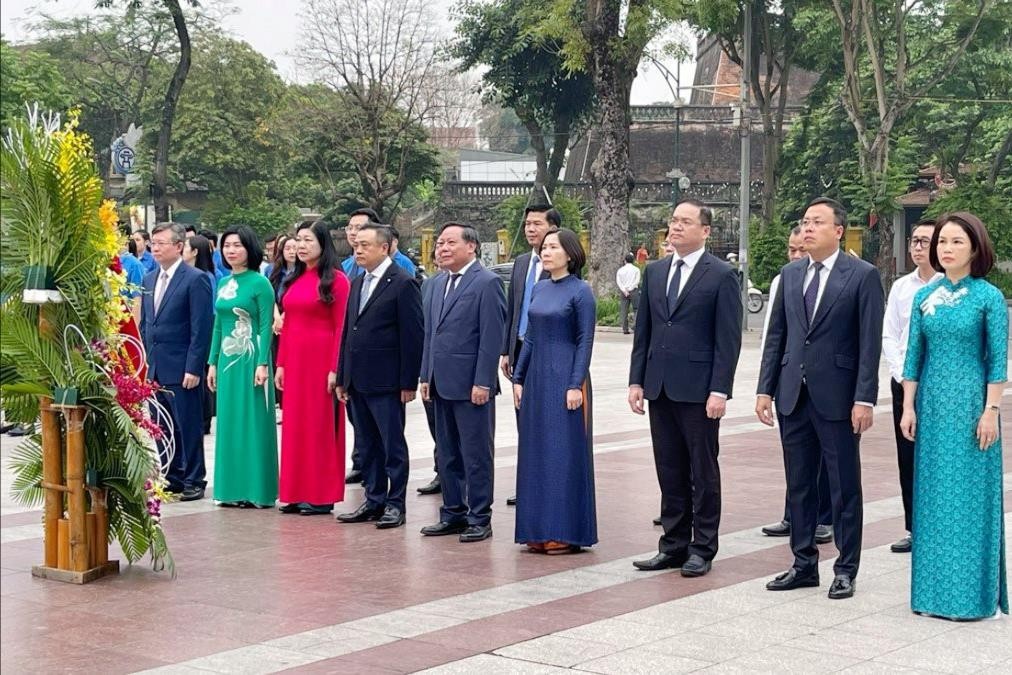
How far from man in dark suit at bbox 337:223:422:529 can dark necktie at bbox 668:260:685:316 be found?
6.66 feet

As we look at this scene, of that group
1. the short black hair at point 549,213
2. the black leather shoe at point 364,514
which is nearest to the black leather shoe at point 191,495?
the black leather shoe at point 364,514

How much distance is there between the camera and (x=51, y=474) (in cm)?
734

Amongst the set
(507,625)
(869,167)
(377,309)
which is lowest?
(507,625)

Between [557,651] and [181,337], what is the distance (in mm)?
4946

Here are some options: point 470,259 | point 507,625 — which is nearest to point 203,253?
point 470,259

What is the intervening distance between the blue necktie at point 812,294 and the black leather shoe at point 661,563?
148 cm

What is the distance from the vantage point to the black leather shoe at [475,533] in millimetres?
8602

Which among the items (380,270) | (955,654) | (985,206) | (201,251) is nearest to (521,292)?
(380,270)

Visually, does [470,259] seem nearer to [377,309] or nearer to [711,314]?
[377,309]

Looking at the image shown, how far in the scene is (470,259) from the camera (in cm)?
891

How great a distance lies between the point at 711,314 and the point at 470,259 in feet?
5.85

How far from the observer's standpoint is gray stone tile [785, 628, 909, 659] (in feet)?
19.9

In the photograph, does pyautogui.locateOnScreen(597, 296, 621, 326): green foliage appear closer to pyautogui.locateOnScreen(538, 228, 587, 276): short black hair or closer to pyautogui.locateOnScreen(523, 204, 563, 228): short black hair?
pyautogui.locateOnScreen(523, 204, 563, 228): short black hair

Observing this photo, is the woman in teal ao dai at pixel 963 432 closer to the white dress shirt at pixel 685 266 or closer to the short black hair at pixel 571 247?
the white dress shirt at pixel 685 266
